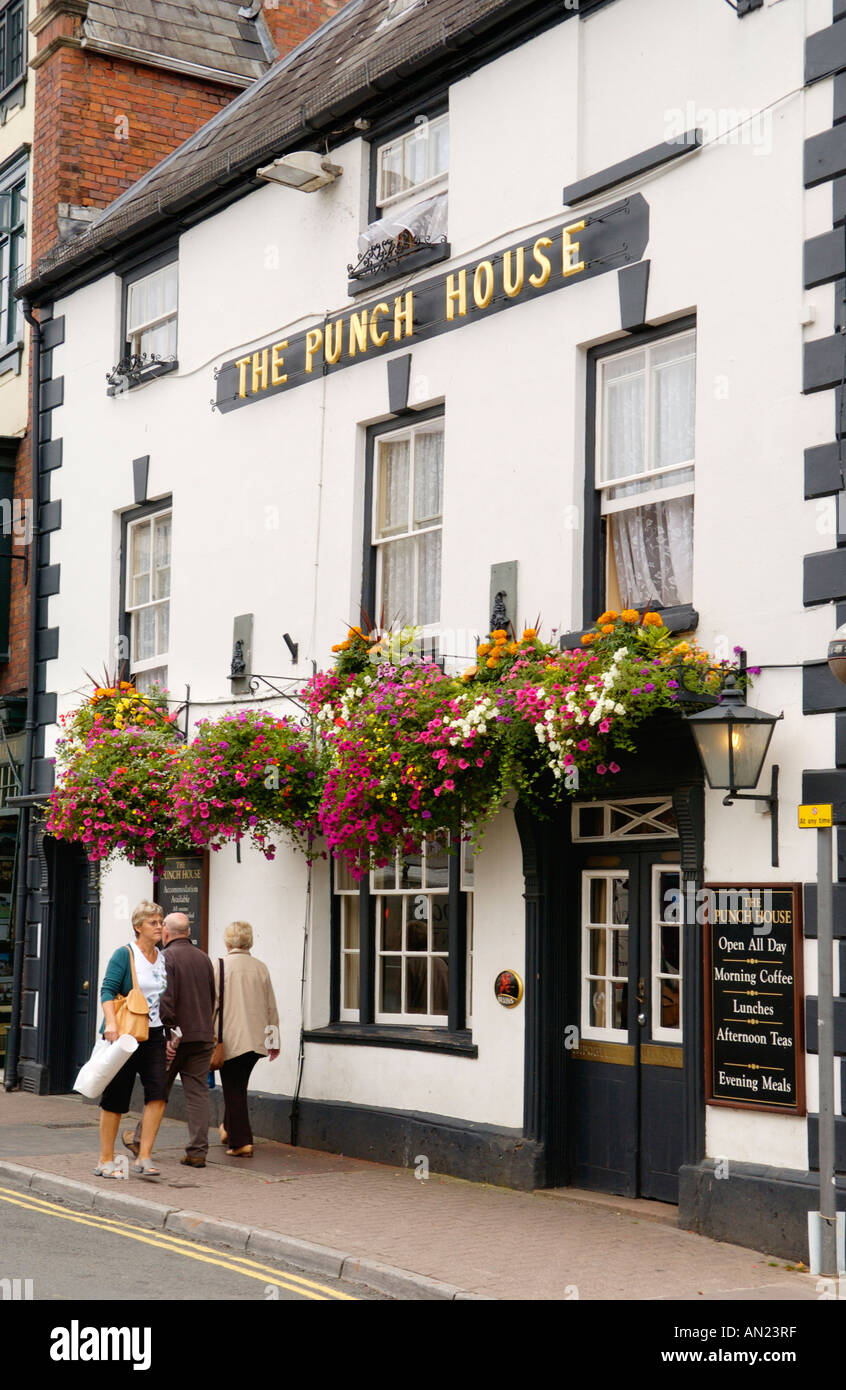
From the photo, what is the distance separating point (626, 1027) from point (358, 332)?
235 inches

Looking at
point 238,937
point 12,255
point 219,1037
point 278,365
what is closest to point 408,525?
point 278,365

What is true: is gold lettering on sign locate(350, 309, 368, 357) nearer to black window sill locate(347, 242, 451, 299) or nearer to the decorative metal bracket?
black window sill locate(347, 242, 451, 299)

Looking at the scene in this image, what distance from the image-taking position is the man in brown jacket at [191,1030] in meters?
11.8

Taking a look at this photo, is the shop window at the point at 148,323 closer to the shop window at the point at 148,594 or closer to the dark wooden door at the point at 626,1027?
the shop window at the point at 148,594

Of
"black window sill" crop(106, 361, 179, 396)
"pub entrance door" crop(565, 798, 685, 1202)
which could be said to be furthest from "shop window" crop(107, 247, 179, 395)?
"pub entrance door" crop(565, 798, 685, 1202)

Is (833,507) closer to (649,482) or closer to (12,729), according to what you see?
(649,482)

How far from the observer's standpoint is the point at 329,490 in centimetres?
1358

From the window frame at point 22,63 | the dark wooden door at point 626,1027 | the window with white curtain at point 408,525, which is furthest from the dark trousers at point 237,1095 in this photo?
the window frame at point 22,63

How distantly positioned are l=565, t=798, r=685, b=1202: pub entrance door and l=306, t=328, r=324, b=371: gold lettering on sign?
4.77 m

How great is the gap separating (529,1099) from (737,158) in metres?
6.22

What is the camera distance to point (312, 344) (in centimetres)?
1385

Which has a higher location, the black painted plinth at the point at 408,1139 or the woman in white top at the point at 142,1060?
the woman in white top at the point at 142,1060

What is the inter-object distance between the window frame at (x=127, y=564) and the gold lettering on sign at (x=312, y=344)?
8.44ft
